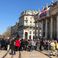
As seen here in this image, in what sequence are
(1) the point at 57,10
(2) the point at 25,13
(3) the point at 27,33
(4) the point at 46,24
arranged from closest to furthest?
(1) the point at 57,10 → (4) the point at 46,24 → (3) the point at 27,33 → (2) the point at 25,13

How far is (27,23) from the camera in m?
157

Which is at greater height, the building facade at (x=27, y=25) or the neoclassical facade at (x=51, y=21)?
the building facade at (x=27, y=25)

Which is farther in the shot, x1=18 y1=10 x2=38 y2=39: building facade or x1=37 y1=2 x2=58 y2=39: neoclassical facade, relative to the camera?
x1=18 y1=10 x2=38 y2=39: building facade

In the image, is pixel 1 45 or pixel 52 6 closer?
pixel 1 45

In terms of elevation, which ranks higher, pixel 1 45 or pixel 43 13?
pixel 43 13

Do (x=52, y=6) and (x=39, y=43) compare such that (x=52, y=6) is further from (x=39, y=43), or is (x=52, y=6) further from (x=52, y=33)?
(x=39, y=43)

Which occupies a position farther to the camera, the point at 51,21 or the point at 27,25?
the point at 27,25

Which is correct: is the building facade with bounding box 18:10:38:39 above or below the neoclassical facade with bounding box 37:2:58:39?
above

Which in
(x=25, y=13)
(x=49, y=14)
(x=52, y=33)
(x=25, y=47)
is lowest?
(x=25, y=47)

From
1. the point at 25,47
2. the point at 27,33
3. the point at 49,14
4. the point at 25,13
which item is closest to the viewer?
the point at 25,47

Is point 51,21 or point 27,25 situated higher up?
point 27,25

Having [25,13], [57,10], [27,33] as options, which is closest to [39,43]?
[57,10]

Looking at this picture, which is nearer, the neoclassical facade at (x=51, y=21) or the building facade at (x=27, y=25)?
the neoclassical facade at (x=51, y=21)

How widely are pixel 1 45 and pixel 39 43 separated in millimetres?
5855
